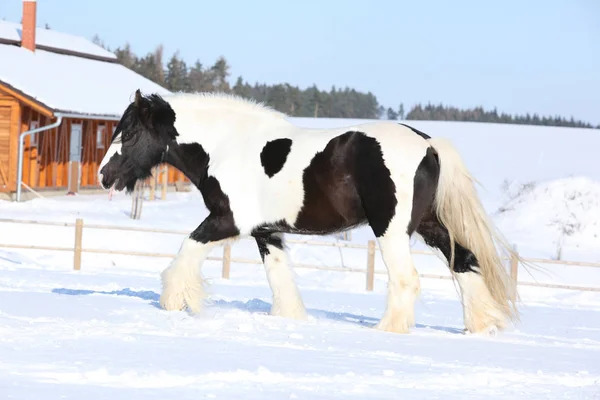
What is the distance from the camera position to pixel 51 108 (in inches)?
1149

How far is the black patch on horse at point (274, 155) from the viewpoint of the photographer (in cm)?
939

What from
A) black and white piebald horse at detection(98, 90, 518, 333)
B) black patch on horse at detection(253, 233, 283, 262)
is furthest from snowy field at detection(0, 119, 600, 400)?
black patch on horse at detection(253, 233, 283, 262)

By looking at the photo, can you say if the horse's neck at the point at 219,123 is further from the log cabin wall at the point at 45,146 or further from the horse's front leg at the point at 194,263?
the log cabin wall at the point at 45,146

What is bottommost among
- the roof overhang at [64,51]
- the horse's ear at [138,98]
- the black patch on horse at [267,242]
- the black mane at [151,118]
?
the black patch on horse at [267,242]

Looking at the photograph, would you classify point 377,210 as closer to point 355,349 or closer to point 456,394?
point 355,349

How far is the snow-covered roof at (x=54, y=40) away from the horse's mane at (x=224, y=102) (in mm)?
26857

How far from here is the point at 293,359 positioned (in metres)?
7.25

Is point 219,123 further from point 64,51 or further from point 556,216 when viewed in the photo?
point 64,51

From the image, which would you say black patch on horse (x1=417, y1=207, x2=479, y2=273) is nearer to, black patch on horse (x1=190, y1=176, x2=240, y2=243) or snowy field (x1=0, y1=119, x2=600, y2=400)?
snowy field (x1=0, y1=119, x2=600, y2=400)

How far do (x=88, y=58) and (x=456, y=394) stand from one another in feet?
125

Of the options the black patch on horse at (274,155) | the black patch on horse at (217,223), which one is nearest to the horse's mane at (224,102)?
the black patch on horse at (274,155)

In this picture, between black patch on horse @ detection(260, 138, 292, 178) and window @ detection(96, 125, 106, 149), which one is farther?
window @ detection(96, 125, 106, 149)

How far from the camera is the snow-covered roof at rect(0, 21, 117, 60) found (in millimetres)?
36719

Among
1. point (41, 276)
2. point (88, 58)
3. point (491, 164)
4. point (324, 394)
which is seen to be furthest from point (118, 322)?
point (491, 164)
